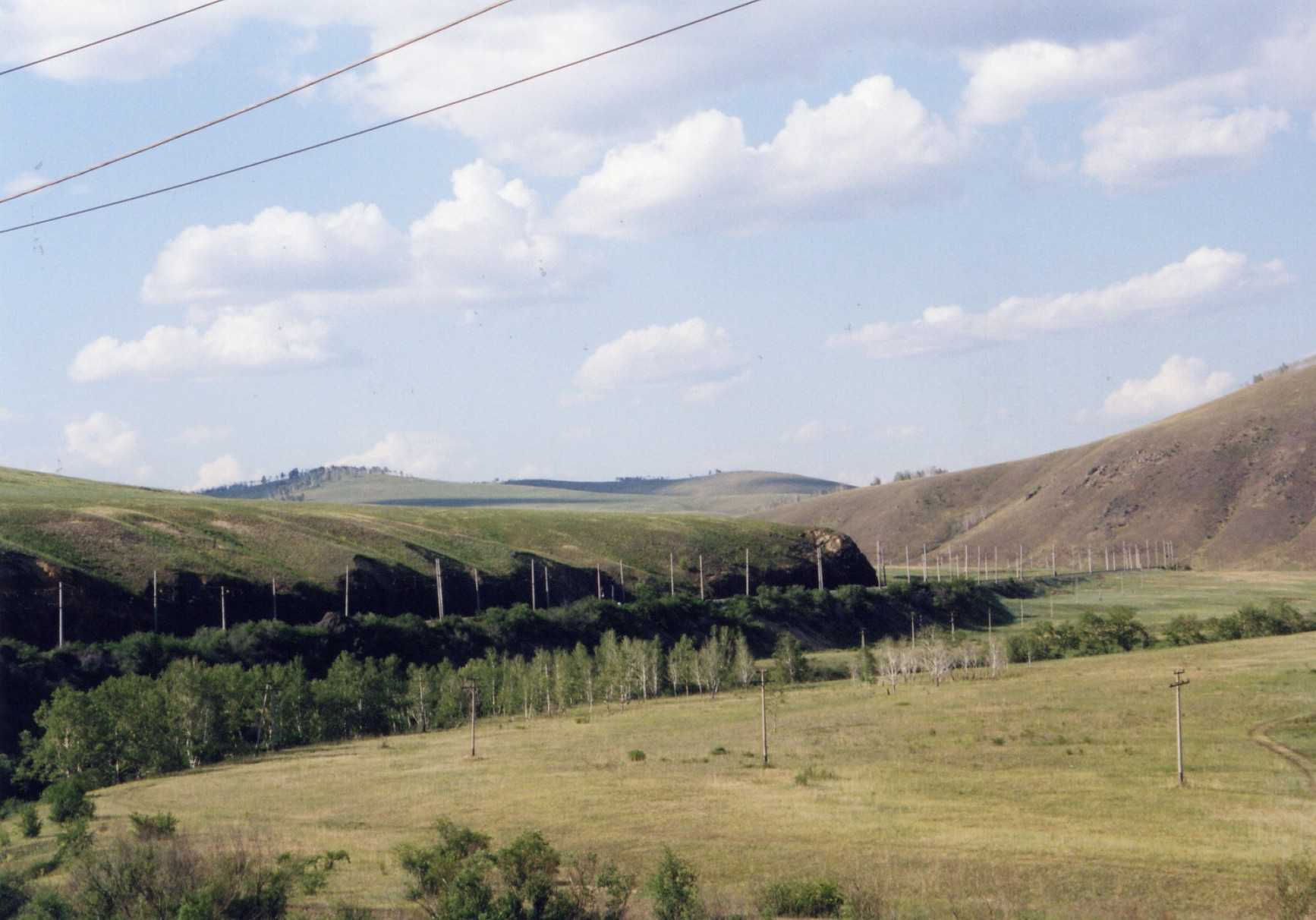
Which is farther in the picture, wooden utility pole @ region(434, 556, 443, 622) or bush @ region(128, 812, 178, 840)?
wooden utility pole @ region(434, 556, 443, 622)

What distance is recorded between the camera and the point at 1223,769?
2058 inches

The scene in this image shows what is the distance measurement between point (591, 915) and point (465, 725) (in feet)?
202

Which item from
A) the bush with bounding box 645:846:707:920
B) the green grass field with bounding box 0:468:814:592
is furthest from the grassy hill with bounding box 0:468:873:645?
the bush with bounding box 645:846:707:920

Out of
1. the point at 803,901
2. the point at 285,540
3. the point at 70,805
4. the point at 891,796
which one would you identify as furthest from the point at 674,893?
the point at 285,540

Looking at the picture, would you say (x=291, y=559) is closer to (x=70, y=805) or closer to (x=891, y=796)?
(x=70, y=805)

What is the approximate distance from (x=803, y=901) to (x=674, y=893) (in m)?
3.65

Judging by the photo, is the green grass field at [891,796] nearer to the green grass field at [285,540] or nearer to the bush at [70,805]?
the bush at [70,805]

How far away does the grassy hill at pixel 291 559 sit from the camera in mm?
109625

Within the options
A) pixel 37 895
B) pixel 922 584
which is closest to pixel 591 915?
pixel 37 895

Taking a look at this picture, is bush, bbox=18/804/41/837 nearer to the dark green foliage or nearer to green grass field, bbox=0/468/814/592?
green grass field, bbox=0/468/814/592

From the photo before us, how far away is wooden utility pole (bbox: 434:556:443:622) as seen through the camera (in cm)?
12800

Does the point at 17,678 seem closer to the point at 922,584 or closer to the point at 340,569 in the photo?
the point at 340,569

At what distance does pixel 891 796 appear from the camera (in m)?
48.0

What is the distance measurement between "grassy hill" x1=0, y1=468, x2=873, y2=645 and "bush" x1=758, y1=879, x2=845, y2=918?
3444 inches
